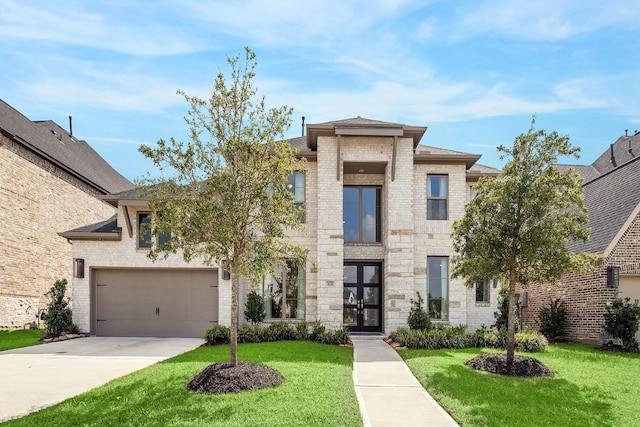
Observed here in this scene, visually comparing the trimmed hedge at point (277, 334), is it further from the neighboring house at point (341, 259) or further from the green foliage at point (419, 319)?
the green foliage at point (419, 319)

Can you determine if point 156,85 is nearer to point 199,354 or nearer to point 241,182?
point 241,182

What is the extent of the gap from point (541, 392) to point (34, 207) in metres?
21.2

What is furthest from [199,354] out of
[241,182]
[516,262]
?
[516,262]

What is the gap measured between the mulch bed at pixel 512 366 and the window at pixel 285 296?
23.1 feet

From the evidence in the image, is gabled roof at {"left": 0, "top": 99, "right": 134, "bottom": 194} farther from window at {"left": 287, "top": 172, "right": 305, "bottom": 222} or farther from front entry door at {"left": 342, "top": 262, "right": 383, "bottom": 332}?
front entry door at {"left": 342, "top": 262, "right": 383, "bottom": 332}

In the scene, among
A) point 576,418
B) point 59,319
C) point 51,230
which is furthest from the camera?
point 51,230

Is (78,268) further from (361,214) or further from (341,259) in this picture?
(361,214)

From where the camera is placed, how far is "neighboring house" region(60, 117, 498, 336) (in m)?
16.1

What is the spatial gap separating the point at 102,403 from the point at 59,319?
32.9ft

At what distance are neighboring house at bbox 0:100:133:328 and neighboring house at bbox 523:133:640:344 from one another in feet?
61.6

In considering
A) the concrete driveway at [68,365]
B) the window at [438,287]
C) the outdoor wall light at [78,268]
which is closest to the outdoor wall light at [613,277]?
the window at [438,287]

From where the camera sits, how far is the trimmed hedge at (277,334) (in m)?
14.2

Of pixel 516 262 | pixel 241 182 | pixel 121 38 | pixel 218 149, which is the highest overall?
pixel 121 38

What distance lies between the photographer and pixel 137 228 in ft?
55.3
